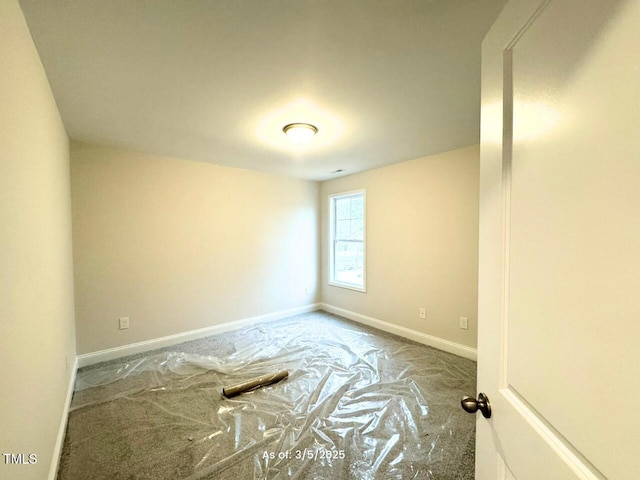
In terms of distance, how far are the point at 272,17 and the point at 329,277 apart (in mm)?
3862

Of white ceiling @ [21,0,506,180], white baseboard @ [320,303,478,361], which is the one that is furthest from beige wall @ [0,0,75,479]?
white baseboard @ [320,303,478,361]

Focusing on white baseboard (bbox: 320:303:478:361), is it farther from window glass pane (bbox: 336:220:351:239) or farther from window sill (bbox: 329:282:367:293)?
window glass pane (bbox: 336:220:351:239)

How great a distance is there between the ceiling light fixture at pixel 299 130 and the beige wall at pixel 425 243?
1.64 meters

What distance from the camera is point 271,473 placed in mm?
1510

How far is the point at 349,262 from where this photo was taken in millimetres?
4504

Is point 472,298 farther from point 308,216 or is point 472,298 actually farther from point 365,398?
point 308,216

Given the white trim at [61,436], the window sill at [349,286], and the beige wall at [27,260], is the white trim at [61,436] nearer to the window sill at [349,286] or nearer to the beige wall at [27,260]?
the beige wall at [27,260]

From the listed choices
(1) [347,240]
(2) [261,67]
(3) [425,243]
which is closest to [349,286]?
(1) [347,240]

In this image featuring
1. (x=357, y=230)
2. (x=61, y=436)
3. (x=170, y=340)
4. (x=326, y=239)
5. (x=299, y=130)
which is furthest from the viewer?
(x=326, y=239)

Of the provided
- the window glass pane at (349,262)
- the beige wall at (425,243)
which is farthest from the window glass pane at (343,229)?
the beige wall at (425,243)

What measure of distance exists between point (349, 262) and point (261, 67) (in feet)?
11.0

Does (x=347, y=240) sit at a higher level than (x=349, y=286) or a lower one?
higher

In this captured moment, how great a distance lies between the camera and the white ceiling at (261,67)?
1.20m

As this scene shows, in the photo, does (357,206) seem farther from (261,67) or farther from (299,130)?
(261,67)
